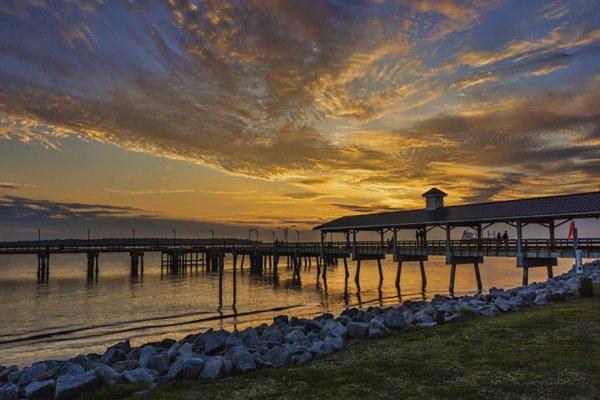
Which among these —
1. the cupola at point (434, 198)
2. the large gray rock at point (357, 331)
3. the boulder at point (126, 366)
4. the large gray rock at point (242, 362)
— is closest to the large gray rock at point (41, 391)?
the boulder at point (126, 366)

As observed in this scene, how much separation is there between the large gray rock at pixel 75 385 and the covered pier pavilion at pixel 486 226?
31.5 meters

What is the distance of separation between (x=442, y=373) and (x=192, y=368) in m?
5.62

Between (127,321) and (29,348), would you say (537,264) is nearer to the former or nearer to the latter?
(127,321)

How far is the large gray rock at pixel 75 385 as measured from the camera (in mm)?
8641

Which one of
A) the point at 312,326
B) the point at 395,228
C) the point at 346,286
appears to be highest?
the point at 395,228

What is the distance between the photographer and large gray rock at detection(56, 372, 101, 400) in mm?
8641

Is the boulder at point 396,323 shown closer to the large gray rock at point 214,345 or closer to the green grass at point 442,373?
the green grass at point 442,373

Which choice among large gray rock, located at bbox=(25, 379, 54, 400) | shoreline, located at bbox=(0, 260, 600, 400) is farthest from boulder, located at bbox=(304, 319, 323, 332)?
large gray rock, located at bbox=(25, 379, 54, 400)

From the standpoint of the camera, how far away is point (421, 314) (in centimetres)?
1614

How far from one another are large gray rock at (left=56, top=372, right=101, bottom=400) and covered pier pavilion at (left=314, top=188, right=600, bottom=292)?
103 feet

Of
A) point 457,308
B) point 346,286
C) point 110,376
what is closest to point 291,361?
point 110,376

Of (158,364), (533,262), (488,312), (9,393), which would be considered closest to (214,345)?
(158,364)

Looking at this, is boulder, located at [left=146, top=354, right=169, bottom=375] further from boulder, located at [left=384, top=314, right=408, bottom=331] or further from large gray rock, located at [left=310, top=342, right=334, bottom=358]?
boulder, located at [left=384, top=314, right=408, bottom=331]

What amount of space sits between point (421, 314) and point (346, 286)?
34516 mm
